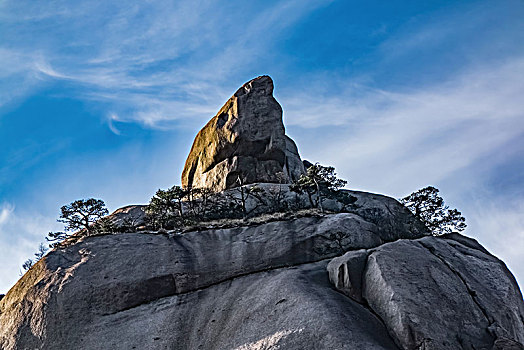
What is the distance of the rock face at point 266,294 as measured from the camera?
19172 mm

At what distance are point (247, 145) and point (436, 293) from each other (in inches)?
1677

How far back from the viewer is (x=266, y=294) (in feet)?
75.5

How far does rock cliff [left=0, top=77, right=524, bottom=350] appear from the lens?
19188 mm

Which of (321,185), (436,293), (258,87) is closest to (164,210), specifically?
(321,185)

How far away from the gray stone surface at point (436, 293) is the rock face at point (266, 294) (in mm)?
67

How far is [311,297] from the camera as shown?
21062 millimetres

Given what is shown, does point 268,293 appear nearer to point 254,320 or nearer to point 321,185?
point 254,320

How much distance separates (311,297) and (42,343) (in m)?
14.8

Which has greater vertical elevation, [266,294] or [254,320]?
[266,294]

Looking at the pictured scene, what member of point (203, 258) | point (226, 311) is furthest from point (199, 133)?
point (226, 311)

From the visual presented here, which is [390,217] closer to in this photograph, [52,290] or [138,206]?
[138,206]

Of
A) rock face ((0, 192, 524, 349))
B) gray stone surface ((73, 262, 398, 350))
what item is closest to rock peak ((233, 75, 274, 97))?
rock face ((0, 192, 524, 349))

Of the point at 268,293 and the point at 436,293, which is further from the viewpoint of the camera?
the point at 268,293

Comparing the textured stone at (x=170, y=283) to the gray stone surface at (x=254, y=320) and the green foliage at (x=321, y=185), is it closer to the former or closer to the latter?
the gray stone surface at (x=254, y=320)
